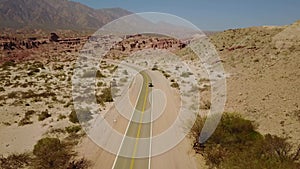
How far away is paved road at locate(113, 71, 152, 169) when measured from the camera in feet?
53.3

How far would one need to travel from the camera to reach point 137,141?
63.8ft

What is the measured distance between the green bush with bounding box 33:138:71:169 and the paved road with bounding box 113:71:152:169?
125 inches

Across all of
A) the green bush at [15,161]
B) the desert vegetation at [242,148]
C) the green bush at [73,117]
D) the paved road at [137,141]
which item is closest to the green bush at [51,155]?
the green bush at [15,161]

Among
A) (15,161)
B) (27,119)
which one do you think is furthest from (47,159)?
(27,119)

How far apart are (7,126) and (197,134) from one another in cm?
1641

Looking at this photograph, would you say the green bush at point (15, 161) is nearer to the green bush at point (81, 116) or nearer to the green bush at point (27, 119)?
the green bush at point (27, 119)

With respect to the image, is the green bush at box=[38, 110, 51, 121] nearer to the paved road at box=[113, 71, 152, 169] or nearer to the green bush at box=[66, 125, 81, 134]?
the green bush at box=[66, 125, 81, 134]

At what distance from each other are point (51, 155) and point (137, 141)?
601 cm

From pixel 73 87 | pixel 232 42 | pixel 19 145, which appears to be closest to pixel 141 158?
pixel 19 145

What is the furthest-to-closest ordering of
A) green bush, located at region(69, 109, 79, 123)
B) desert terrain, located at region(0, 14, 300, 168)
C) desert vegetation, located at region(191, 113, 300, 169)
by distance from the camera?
1. green bush, located at region(69, 109, 79, 123)
2. desert terrain, located at region(0, 14, 300, 168)
3. desert vegetation, located at region(191, 113, 300, 169)

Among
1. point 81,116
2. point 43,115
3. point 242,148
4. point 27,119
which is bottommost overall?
point 27,119

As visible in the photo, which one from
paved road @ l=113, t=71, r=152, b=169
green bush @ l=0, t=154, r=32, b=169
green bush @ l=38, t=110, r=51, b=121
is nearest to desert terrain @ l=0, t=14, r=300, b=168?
green bush @ l=38, t=110, r=51, b=121

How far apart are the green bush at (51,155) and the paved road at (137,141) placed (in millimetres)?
3165

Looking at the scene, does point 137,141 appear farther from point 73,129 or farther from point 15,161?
point 15,161
